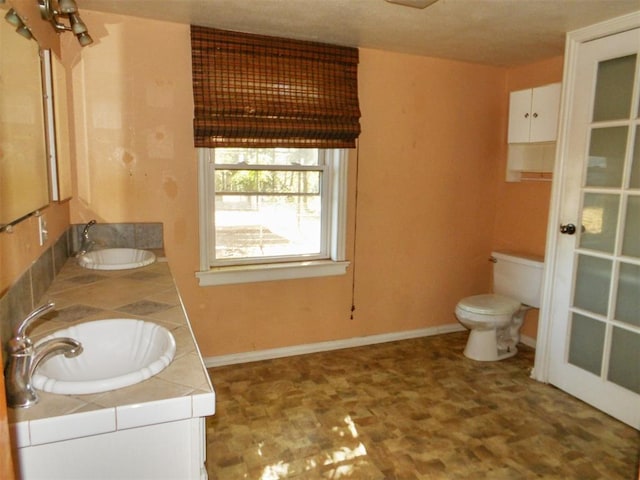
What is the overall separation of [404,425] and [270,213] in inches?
65.7

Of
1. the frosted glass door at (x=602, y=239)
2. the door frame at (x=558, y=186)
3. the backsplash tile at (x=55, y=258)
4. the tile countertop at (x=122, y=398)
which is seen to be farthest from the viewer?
the door frame at (x=558, y=186)

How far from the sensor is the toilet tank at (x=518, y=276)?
3346 mm

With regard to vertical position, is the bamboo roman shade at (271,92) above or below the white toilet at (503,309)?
above

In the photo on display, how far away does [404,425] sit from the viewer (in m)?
2.46

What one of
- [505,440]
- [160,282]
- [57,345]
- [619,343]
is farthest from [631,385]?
[57,345]

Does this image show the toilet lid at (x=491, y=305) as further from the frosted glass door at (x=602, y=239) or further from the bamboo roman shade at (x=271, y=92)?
the bamboo roman shade at (x=271, y=92)

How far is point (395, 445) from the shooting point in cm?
227

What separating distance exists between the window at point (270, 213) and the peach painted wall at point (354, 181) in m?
0.09

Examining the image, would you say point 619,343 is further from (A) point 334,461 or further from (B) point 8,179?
(B) point 8,179

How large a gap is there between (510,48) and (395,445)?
8.83ft

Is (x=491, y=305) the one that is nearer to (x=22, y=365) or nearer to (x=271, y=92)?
(x=271, y=92)

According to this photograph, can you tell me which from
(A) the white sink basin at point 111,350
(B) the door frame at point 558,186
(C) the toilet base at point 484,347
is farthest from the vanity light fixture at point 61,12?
(C) the toilet base at point 484,347

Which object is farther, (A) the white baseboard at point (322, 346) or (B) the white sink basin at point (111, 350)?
(A) the white baseboard at point (322, 346)

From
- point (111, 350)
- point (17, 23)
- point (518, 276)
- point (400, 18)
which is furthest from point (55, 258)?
point (518, 276)
